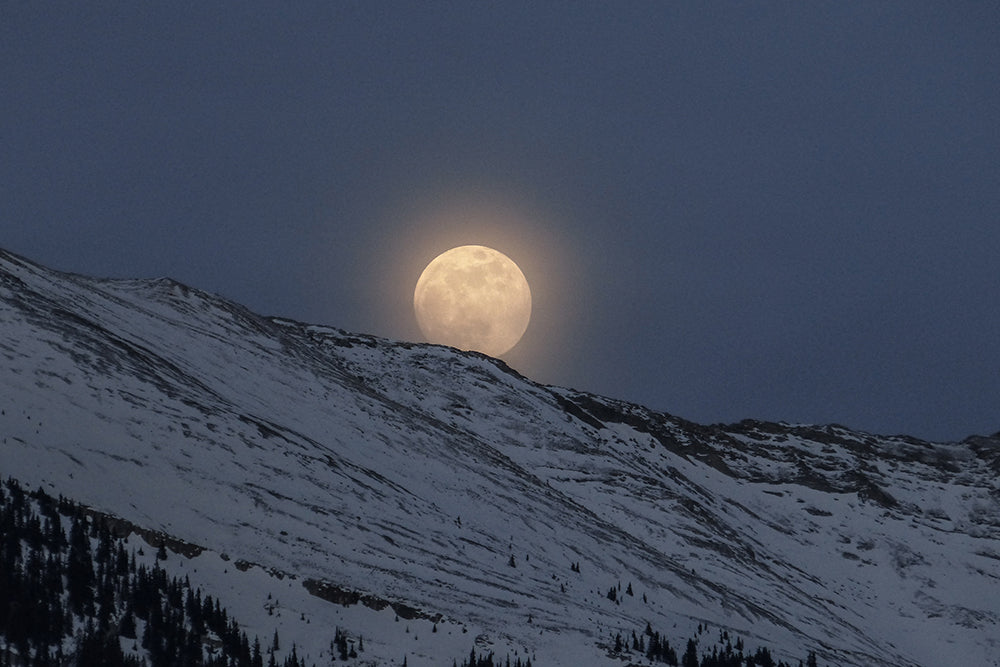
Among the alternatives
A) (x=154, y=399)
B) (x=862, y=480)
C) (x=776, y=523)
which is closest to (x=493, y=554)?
(x=154, y=399)

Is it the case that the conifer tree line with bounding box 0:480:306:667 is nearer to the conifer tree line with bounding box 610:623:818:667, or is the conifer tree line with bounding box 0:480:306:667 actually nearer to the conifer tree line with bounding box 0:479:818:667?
the conifer tree line with bounding box 0:479:818:667

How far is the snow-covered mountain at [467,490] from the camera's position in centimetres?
6544

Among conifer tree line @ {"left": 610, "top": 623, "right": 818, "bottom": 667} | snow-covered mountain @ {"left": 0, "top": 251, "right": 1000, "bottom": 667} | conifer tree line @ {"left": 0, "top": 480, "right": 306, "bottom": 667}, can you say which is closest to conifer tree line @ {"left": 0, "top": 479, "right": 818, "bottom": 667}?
conifer tree line @ {"left": 0, "top": 480, "right": 306, "bottom": 667}

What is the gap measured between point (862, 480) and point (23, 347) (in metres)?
100.0

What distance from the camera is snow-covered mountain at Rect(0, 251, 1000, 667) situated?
6544cm

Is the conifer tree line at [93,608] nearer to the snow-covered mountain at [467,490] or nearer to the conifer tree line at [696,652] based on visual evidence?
the snow-covered mountain at [467,490]

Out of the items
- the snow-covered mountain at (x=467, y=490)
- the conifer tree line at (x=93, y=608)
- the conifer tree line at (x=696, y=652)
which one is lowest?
the conifer tree line at (x=93, y=608)

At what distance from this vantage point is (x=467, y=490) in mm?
97750

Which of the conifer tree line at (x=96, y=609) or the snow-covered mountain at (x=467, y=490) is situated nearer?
the conifer tree line at (x=96, y=609)

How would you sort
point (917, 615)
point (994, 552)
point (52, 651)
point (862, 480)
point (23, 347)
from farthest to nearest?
point (862, 480), point (994, 552), point (917, 615), point (23, 347), point (52, 651)

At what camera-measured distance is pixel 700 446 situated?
156250 mm

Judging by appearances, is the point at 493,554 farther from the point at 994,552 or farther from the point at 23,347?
the point at 994,552

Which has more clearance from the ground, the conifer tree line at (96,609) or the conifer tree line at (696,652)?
the conifer tree line at (696,652)

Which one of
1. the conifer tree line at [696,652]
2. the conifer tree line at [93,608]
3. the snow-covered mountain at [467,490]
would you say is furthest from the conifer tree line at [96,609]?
the conifer tree line at [696,652]
